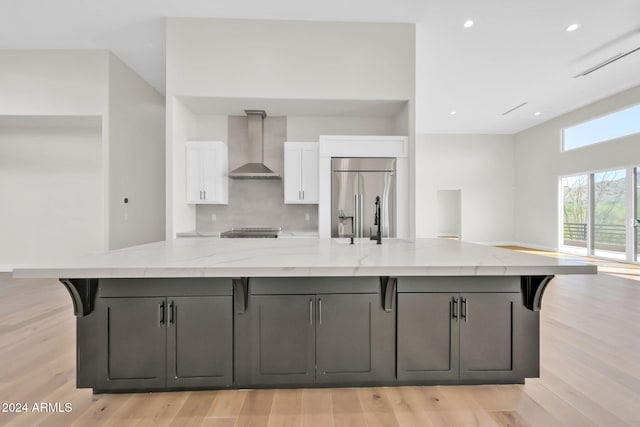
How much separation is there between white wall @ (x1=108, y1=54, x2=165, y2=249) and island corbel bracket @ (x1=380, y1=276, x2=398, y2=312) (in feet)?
15.6

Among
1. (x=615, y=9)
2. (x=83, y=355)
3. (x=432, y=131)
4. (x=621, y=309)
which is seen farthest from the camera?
(x=432, y=131)

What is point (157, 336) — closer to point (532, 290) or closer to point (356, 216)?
point (532, 290)


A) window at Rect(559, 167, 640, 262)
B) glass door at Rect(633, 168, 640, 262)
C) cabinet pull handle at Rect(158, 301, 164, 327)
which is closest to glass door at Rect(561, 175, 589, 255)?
window at Rect(559, 167, 640, 262)

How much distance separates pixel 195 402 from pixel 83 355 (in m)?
0.72

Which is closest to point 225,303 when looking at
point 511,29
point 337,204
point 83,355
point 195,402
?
point 195,402

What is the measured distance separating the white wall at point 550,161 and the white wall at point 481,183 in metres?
0.29

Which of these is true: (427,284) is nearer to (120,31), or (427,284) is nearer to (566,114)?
(120,31)

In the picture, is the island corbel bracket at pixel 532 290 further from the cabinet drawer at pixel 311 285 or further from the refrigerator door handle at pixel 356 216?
the refrigerator door handle at pixel 356 216

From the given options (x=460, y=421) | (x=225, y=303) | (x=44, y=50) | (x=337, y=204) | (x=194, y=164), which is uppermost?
(x=44, y=50)

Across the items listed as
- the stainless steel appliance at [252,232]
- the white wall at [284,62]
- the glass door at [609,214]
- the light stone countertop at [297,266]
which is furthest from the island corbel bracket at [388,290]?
the glass door at [609,214]

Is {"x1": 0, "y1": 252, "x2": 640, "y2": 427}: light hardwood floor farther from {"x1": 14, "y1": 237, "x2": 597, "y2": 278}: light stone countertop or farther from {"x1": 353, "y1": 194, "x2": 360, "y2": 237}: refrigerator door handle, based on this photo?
{"x1": 353, "y1": 194, "x2": 360, "y2": 237}: refrigerator door handle

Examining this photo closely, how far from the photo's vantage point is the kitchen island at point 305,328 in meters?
1.79

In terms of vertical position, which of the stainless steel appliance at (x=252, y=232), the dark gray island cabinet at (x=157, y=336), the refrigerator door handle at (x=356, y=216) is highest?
the refrigerator door handle at (x=356, y=216)

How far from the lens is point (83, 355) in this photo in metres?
1.79
